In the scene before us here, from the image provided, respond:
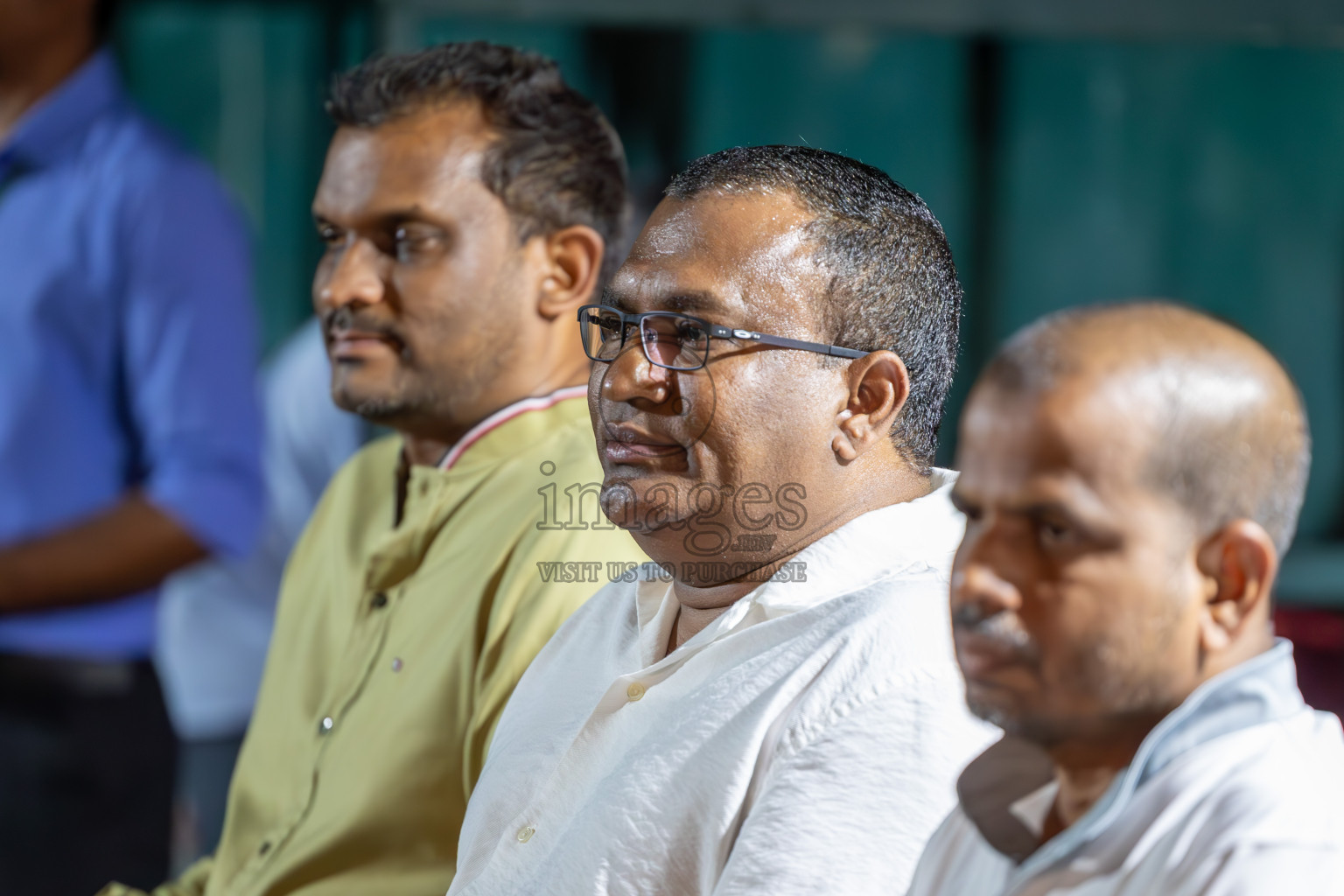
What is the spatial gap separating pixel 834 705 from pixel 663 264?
496 mm

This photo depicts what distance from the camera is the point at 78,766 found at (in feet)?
9.96

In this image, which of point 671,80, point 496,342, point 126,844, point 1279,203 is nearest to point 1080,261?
point 1279,203

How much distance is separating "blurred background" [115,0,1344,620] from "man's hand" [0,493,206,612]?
4.13ft

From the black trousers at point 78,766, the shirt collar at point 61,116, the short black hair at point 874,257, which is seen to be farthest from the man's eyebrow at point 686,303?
the shirt collar at point 61,116

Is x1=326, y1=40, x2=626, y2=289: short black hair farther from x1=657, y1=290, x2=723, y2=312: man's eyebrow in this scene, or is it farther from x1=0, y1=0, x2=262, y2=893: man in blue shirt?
x1=0, y1=0, x2=262, y2=893: man in blue shirt

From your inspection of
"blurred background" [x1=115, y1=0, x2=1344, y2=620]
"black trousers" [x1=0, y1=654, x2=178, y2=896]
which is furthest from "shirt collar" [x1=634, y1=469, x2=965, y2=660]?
"blurred background" [x1=115, y1=0, x2=1344, y2=620]

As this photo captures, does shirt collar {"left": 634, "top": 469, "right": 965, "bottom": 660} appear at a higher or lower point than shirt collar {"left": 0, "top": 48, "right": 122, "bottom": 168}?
lower

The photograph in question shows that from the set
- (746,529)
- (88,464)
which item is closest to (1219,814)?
(746,529)

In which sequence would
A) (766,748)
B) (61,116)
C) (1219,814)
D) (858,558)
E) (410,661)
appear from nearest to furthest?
(1219,814) < (766,748) < (858,558) < (410,661) < (61,116)

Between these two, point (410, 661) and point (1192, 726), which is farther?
point (410, 661)

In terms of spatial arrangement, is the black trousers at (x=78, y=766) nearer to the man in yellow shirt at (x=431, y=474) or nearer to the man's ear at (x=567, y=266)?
the man in yellow shirt at (x=431, y=474)

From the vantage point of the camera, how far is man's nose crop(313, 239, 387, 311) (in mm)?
2025

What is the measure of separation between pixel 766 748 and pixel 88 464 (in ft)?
7.57

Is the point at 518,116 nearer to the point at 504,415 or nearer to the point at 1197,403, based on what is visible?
the point at 504,415
